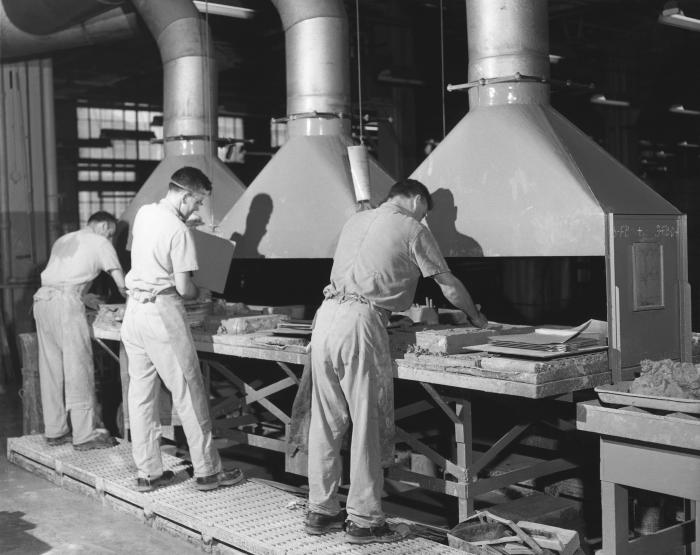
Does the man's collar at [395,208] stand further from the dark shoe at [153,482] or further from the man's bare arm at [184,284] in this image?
the dark shoe at [153,482]

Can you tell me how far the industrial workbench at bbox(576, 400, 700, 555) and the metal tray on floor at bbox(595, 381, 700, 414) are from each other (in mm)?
22

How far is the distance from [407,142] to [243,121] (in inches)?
228

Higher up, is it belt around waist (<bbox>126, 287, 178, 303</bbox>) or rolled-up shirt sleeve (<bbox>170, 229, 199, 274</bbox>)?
rolled-up shirt sleeve (<bbox>170, 229, 199, 274</bbox>)

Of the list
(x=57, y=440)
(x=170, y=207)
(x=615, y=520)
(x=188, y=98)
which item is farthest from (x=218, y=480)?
(x=188, y=98)

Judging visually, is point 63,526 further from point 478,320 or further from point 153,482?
point 478,320

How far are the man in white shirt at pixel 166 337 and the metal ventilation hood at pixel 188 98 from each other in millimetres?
1826

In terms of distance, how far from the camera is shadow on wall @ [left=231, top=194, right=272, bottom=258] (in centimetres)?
526

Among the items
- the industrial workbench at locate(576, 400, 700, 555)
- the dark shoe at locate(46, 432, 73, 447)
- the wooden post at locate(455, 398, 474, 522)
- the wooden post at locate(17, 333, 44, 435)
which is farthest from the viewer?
the wooden post at locate(17, 333, 44, 435)

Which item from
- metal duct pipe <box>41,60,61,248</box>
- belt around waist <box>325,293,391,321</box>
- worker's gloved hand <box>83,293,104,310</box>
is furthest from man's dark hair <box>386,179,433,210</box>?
metal duct pipe <box>41,60,61,248</box>

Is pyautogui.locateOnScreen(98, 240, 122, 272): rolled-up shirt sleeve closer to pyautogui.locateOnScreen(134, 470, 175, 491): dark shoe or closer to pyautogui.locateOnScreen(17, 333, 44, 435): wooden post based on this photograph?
pyautogui.locateOnScreen(17, 333, 44, 435): wooden post

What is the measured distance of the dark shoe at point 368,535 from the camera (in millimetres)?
3387

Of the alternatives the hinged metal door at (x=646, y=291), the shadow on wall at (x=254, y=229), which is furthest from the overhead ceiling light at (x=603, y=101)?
the hinged metal door at (x=646, y=291)

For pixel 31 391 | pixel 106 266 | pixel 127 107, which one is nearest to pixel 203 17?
pixel 106 266

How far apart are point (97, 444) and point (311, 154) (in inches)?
83.9
